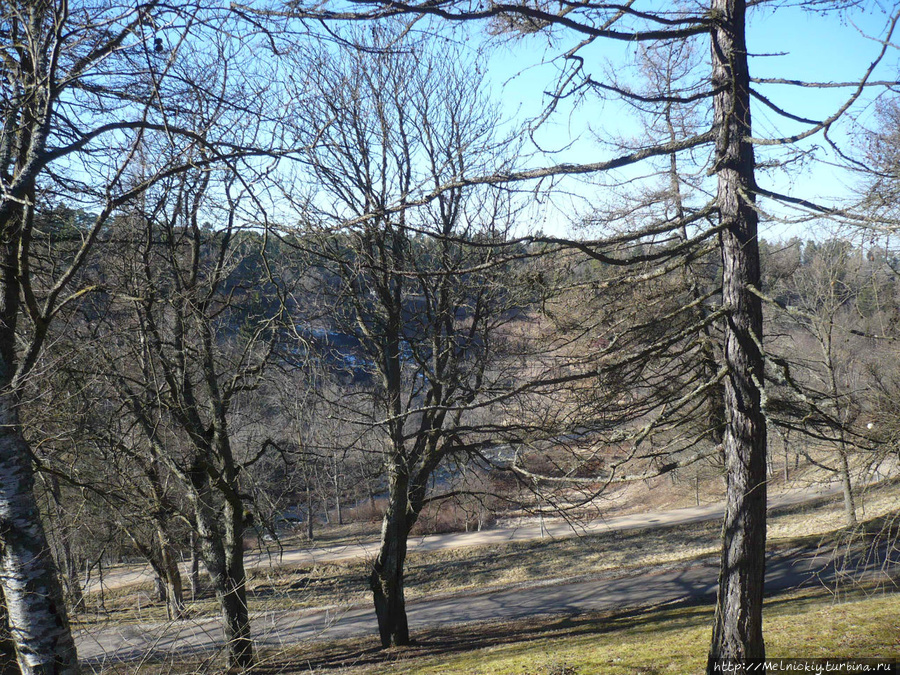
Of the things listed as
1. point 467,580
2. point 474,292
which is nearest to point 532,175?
point 474,292

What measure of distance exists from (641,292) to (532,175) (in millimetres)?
4430

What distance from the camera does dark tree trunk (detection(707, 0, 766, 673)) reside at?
510 cm

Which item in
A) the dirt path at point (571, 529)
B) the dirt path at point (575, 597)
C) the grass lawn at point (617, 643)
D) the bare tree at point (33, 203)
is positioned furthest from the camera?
the dirt path at point (571, 529)

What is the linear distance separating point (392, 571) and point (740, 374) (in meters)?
8.44

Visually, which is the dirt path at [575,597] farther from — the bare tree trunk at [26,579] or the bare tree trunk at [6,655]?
the bare tree trunk at [26,579]

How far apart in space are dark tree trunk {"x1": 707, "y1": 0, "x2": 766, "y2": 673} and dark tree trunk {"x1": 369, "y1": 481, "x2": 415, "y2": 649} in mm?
6914

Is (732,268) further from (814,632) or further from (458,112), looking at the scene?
(458,112)

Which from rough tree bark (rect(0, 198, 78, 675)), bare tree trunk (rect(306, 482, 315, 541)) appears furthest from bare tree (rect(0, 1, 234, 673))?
bare tree trunk (rect(306, 482, 315, 541))

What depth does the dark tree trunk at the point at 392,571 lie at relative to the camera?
38.0 feet

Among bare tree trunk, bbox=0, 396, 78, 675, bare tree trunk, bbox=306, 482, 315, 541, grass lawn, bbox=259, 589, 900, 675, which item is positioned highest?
bare tree trunk, bbox=0, 396, 78, 675

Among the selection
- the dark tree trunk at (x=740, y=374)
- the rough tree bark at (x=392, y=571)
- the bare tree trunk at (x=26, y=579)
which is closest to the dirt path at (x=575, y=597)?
the rough tree bark at (x=392, y=571)

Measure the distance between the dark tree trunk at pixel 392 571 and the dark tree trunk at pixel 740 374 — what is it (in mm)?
6914

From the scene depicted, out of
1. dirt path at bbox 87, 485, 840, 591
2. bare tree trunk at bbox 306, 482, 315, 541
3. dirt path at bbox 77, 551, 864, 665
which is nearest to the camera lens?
bare tree trunk at bbox 306, 482, 315, 541

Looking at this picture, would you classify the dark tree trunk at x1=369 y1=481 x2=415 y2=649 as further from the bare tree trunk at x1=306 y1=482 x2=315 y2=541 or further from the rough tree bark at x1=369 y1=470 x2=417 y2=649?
the bare tree trunk at x1=306 y1=482 x2=315 y2=541
